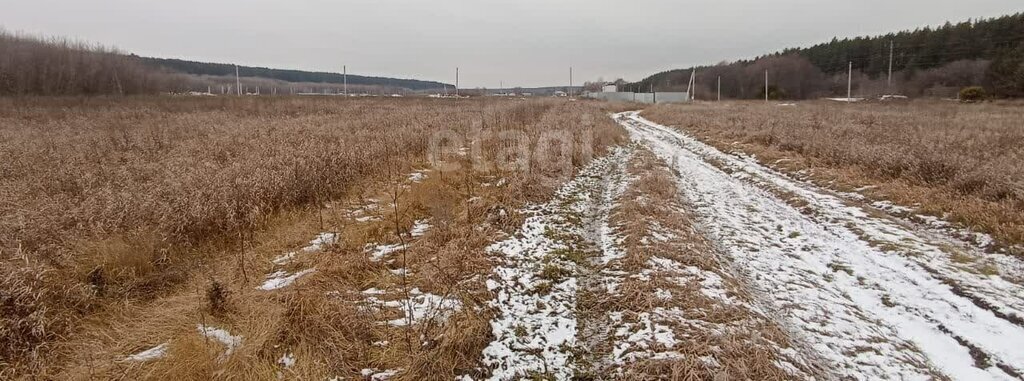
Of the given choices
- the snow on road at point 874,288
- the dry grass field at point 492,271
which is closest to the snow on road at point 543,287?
the dry grass field at point 492,271

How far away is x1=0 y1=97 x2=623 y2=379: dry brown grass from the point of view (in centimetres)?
312

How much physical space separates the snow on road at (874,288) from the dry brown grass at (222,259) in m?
3.14

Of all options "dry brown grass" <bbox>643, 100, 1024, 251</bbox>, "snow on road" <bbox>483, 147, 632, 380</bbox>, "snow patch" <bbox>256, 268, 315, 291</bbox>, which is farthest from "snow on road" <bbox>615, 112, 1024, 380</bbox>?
"snow patch" <bbox>256, 268, 315, 291</bbox>

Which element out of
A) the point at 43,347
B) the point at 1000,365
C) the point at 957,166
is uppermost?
the point at 957,166

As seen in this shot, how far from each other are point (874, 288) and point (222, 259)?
7.38 metres

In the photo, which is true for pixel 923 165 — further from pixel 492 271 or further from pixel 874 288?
pixel 492 271

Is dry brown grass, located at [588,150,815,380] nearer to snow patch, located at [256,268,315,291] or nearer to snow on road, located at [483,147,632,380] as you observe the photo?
snow on road, located at [483,147,632,380]

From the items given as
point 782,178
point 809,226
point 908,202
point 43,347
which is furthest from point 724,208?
point 43,347

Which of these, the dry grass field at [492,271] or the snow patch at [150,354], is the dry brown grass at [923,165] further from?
the snow patch at [150,354]

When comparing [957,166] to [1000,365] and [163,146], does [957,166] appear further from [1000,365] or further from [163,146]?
[163,146]

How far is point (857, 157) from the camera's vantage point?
33.7 ft

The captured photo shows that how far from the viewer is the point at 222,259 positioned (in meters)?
4.91

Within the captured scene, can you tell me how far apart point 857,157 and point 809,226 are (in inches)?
203

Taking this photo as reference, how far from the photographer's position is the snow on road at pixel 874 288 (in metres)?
3.38
